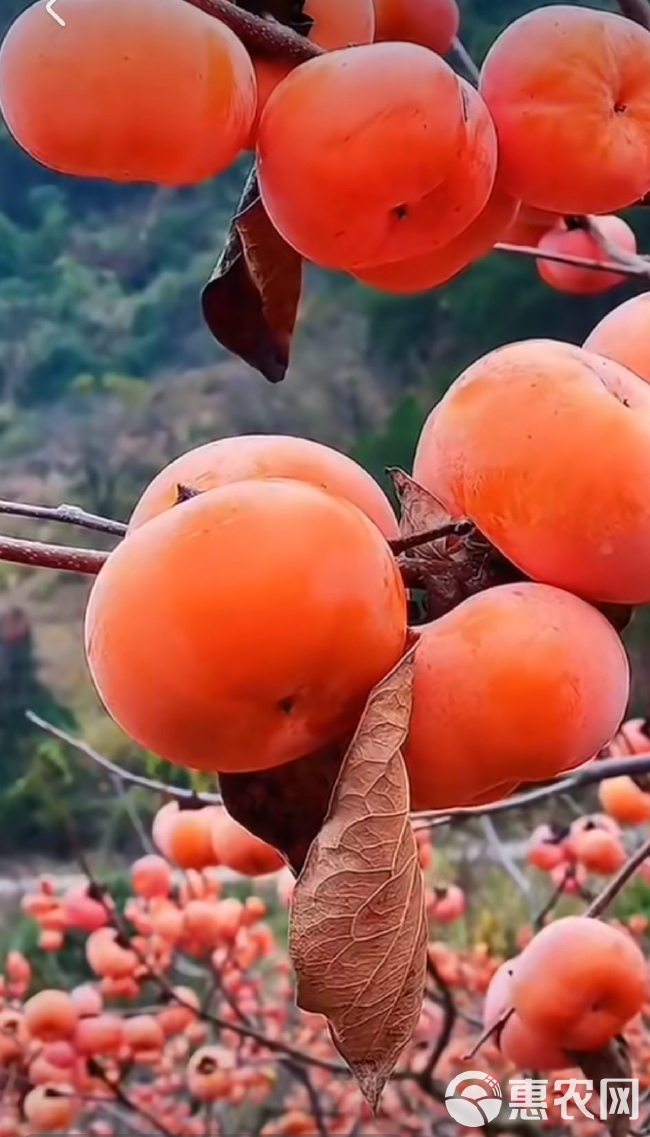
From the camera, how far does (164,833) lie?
1163 mm

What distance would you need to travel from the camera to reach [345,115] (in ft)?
1.02

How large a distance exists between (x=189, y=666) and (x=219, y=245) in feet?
4.54

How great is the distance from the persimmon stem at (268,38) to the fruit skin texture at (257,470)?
0.12 metres

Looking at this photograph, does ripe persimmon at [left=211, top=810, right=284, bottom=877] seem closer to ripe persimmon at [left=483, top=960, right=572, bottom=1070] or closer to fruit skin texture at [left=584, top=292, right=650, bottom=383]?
ripe persimmon at [left=483, top=960, right=572, bottom=1070]

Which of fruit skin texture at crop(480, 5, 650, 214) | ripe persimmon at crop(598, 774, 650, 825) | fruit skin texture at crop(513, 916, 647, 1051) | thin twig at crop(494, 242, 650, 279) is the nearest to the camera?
fruit skin texture at crop(480, 5, 650, 214)

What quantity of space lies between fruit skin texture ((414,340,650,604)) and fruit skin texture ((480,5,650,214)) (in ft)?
0.26

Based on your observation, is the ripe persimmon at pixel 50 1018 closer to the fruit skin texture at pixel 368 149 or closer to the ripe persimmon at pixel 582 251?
the ripe persimmon at pixel 582 251

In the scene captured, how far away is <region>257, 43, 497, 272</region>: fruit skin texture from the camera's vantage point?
1.02 feet

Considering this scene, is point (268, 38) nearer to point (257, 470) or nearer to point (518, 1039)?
point (257, 470)

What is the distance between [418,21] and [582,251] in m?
0.33

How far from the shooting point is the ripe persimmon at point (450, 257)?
0.39 meters

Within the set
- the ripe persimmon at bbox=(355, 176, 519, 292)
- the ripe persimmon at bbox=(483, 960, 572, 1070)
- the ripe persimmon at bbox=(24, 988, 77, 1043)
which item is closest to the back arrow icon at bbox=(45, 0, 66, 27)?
the ripe persimmon at bbox=(355, 176, 519, 292)

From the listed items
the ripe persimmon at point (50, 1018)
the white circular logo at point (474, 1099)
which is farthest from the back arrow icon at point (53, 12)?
the ripe persimmon at point (50, 1018)

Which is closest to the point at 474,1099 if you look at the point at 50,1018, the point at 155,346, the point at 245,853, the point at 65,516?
the point at 245,853
